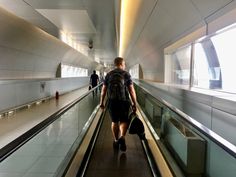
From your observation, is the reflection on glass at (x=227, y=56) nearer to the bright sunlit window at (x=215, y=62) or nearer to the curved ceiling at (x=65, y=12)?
the bright sunlit window at (x=215, y=62)

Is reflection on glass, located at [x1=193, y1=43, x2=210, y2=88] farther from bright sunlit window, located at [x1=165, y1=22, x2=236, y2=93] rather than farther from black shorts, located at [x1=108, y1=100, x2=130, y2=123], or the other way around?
A: black shorts, located at [x1=108, y1=100, x2=130, y2=123]

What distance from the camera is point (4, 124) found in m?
8.69

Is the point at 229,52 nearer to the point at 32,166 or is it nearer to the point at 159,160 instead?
the point at 159,160

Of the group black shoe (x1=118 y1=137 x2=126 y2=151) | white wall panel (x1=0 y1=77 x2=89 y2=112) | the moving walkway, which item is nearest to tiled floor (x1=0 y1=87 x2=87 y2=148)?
white wall panel (x1=0 y1=77 x2=89 y2=112)

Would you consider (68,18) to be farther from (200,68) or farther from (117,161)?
(117,161)

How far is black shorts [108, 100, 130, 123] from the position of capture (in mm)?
5219

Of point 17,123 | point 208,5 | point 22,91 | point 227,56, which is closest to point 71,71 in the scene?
point 22,91

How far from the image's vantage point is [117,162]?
4.80 metres

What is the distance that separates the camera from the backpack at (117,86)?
518cm

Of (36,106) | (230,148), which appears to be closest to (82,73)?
(36,106)

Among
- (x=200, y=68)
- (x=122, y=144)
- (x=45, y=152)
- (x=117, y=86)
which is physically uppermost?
(x=200, y=68)

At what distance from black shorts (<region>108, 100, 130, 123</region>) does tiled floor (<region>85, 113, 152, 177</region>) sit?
0.66m

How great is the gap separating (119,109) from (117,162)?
3.18ft

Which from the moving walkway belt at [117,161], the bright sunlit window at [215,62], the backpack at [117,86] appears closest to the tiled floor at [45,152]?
the moving walkway belt at [117,161]
